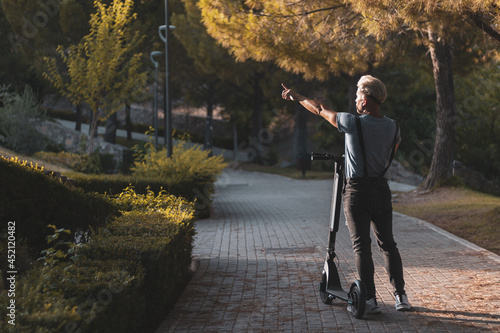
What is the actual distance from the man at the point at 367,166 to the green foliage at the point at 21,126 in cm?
2016

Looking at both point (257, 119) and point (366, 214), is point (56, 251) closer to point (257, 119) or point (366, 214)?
point (366, 214)

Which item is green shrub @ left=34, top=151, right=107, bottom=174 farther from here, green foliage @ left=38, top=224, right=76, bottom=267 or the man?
the man

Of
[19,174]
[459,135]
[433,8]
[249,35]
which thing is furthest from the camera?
[459,135]

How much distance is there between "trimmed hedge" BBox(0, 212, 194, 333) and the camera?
330 centimetres

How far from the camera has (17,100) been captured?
2358 cm

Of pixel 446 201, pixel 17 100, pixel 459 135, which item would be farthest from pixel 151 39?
pixel 446 201

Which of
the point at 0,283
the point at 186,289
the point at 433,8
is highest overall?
the point at 433,8

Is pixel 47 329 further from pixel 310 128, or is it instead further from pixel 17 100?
pixel 310 128

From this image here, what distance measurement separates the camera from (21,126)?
23.8m

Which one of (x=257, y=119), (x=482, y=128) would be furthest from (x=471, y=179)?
(x=257, y=119)

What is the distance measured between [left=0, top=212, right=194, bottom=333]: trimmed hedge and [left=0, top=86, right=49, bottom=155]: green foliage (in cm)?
1866

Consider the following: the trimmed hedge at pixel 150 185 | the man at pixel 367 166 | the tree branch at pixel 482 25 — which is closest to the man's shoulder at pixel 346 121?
the man at pixel 367 166

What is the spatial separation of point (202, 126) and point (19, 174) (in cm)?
4771

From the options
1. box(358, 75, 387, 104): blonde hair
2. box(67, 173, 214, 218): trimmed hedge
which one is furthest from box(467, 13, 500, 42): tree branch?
box(358, 75, 387, 104): blonde hair
